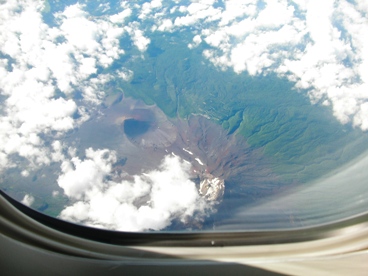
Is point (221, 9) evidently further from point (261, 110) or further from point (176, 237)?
point (176, 237)

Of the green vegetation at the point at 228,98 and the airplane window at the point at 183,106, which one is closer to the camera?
the airplane window at the point at 183,106

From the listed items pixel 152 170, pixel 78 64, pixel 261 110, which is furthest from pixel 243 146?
pixel 78 64

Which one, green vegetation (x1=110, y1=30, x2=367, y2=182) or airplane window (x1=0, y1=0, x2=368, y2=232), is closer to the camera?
airplane window (x1=0, y1=0, x2=368, y2=232)
